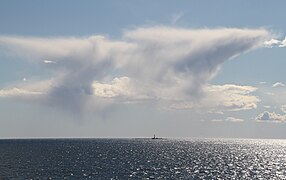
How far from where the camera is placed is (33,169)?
393ft

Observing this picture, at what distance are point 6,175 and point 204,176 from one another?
176 feet

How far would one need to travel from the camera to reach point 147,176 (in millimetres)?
106688

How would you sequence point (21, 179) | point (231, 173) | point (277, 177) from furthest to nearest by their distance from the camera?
1. point (231, 173)
2. point (277, 177)
3. point (21, 179)

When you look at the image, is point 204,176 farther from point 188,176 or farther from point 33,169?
point 33,169

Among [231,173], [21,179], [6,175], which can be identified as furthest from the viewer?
[231,173]

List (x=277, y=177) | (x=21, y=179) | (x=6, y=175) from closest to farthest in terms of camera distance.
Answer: (x=21, y=179) → (x=6, y=175) → (x=277, y=177)

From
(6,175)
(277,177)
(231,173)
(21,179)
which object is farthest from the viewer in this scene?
(231,173)

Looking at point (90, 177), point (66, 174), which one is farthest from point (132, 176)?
point (66, 174)

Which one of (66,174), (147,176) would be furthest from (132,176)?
(66,174)

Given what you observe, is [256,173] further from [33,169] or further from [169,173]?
[33,169]

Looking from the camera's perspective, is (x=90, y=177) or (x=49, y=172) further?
(x=49, y=172)

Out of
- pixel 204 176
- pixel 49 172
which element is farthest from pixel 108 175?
pixel 204 176

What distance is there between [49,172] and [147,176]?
28.7 meters

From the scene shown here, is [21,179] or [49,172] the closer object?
[21,179]
